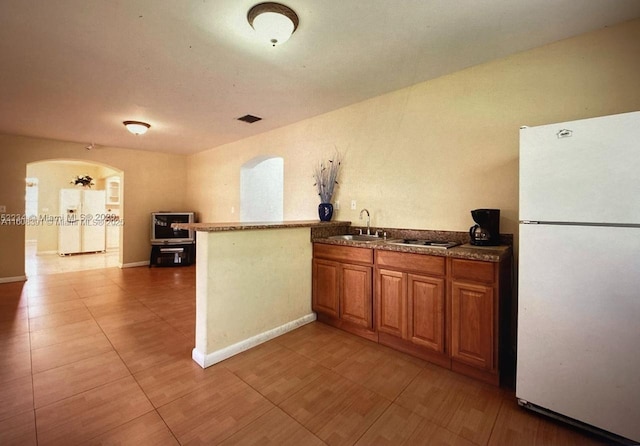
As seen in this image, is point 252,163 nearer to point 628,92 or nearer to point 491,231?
point 491,231

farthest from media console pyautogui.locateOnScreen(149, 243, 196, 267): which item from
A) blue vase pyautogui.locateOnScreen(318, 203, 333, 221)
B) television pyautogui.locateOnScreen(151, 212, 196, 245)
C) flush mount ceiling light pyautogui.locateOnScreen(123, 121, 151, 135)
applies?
blue vase pyautogui.locateOnScreen(318, 203, 333, 221)

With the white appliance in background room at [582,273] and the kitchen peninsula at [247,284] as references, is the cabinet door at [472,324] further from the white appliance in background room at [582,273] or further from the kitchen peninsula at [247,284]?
the kitchen peninsula at [247,284]

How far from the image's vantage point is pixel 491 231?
91.4 inches

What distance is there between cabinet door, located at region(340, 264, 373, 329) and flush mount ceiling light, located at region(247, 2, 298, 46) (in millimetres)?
1945

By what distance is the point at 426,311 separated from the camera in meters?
2.28

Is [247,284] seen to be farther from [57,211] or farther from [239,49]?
[57,211]

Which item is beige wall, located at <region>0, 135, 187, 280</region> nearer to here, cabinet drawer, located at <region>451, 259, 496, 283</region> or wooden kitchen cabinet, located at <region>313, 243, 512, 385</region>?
wooden kitchen cabinet, located at <region>313, 243, 512, 385</region>

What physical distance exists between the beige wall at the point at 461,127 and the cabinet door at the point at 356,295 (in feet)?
2.41

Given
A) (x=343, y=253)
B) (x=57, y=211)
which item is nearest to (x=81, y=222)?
(x=57, y=211)

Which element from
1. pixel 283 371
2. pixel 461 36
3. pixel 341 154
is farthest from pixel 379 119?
pixel 283 371

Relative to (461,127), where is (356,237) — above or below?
below

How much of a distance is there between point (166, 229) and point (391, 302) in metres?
5.23

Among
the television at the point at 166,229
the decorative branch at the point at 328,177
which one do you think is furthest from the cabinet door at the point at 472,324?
the television at the point at 166,229

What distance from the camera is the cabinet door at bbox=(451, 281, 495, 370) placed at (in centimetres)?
198
